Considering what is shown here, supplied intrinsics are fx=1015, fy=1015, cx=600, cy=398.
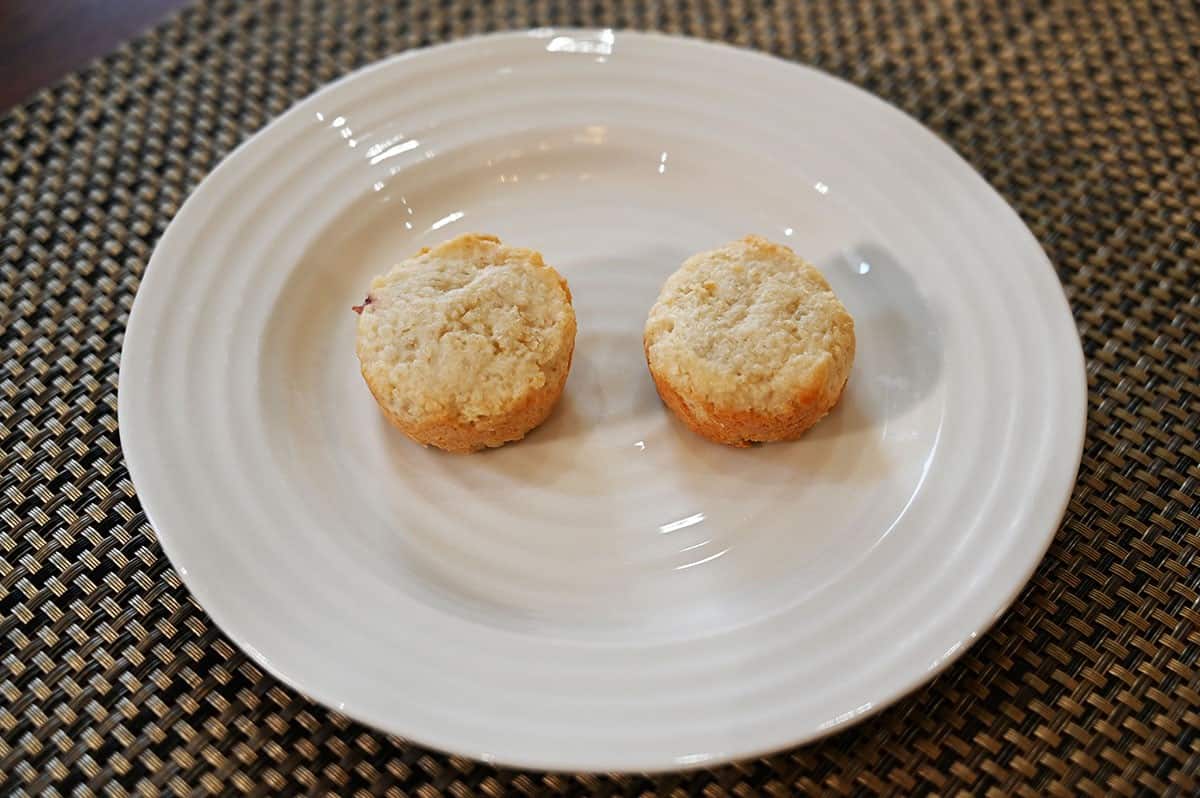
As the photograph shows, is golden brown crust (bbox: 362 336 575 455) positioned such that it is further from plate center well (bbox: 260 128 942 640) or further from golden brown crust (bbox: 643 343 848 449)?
golden brown crust (bbox: 643 343 848 449)

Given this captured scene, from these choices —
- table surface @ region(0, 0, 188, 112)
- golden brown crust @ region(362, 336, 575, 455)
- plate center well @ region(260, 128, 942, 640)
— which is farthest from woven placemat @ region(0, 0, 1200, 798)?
golden brown crust @ region(362, 336, 575, 455)

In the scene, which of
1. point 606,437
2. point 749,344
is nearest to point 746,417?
point 749,344

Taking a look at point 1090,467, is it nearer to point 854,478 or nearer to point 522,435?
point 854,478

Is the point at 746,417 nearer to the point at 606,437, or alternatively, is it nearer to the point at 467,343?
the point at 606,437

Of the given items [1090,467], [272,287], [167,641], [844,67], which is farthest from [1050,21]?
[167,641]

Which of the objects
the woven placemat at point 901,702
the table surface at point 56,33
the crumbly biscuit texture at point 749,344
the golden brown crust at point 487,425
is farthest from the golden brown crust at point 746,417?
the table surface at point 56,33

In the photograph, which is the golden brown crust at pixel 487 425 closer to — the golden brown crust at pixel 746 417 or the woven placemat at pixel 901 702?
the golden brown crust at pixel 746 417
